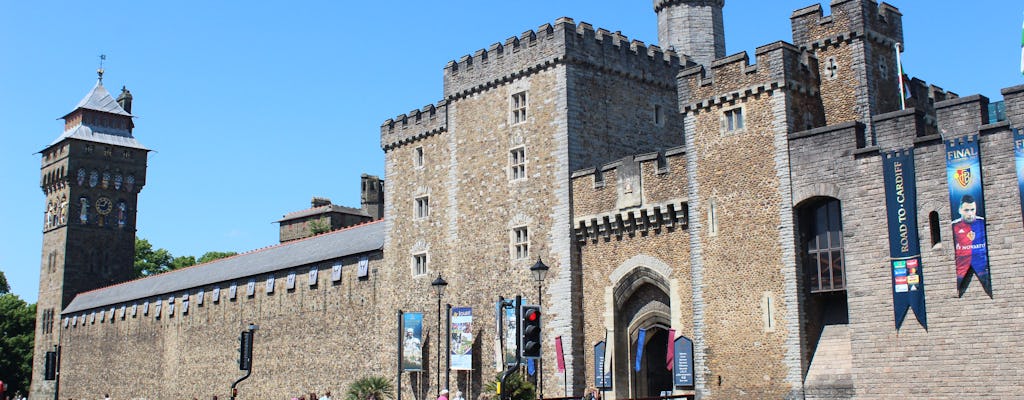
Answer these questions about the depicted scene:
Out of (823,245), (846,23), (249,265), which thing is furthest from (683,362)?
(249,265)

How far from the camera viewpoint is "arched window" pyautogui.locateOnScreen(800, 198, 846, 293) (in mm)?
25641

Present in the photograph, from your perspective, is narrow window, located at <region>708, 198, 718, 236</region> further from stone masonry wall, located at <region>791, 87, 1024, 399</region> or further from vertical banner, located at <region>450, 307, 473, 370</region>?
vertical banner, located at <region>450, 307, 473, 370</region>

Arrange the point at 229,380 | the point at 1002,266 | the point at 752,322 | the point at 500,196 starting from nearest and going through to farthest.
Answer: the point at 1002,266
the point at 752,322
the point at 500,196
the point at 229,380

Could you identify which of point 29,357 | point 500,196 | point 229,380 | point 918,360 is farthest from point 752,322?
point 29,357

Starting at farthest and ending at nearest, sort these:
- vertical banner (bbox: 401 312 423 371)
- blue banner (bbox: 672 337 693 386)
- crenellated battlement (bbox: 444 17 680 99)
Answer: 1. vertical banner (bbox: 401 312 423 371)
2. crenellated battlement (bbox: 444 17 680 99)
3. blue banner (bbox: 672 337 693 386)

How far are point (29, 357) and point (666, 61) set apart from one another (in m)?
60.2

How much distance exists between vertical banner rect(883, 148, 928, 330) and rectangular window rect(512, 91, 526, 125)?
13.8m

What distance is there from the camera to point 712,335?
27625 millimetres

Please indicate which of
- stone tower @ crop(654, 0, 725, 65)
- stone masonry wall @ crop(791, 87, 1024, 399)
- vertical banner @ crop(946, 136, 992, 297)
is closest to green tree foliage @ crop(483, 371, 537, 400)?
stone masonry wall @ crop(791, 87, 1024, 399)

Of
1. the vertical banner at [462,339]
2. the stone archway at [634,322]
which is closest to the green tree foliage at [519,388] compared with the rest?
the stone archway at [634,322]

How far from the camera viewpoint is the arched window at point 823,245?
25.6m

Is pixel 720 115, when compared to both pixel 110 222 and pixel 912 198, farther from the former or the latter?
pixel 110 222

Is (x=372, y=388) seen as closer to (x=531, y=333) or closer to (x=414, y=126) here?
(x=414, y=126)

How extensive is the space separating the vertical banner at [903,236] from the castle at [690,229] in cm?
5
